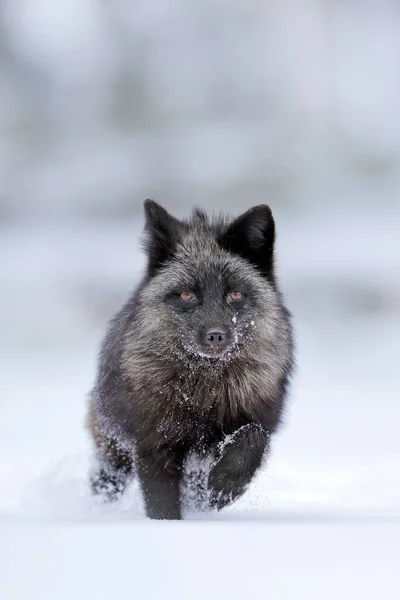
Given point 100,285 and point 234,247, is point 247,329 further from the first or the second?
point 100,285

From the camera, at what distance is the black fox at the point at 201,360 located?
548cm

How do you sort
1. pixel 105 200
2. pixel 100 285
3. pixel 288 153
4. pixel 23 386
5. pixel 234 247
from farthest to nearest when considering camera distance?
pixel 288 153
pixel 105 200
pixel 100 285
pixel 23 386
pixel 234 247

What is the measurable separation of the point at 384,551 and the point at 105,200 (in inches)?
841

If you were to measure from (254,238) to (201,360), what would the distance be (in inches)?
35.4

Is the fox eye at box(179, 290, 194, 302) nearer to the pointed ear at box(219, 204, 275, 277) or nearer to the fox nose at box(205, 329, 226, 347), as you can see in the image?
the fox nose at box(205, 329, 226, 347)

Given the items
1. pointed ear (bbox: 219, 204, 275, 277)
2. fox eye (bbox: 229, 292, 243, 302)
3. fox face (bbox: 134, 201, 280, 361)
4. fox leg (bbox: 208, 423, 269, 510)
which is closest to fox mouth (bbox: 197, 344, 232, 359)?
fox face (bbox: 134, 201, 280, 361)

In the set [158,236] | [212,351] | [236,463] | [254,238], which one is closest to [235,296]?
[212,351]

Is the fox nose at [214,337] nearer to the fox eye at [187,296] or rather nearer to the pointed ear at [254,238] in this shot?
the fox eye at [187,296]

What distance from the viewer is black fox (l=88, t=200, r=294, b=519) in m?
5.48

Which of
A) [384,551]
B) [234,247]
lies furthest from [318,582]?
[234,247]

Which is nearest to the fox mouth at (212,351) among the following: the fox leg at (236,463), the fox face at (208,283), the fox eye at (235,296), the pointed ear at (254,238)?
the fox face at (208,283)

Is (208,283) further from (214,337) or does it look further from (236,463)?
(236,463)

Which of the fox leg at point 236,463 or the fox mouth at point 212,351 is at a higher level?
the fox mouth at point 212,351

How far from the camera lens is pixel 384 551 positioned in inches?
150
